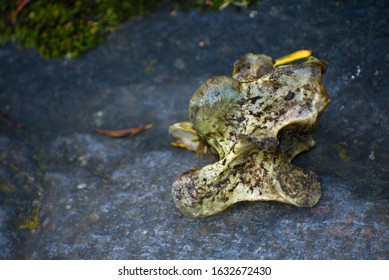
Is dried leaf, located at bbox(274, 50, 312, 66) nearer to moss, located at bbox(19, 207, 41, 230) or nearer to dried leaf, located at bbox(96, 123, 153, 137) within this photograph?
dried leaf, located at bbox(96, 123, 153, 137)

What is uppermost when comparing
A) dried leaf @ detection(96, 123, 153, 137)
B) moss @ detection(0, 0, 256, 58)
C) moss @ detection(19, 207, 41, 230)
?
moss @ detection(0, 0, 256, 58)

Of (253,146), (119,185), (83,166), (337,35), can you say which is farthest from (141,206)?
(337,35)

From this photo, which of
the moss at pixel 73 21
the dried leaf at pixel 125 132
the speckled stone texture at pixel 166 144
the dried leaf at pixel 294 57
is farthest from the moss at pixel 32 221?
the dried leaf at pixel 294 57

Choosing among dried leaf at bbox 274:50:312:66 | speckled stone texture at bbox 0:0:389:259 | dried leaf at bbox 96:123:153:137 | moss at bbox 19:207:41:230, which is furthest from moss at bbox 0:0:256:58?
moss at bbox 19:207:41:230

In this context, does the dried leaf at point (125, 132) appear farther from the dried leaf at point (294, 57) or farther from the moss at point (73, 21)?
the dried leaf at point (294, 57)

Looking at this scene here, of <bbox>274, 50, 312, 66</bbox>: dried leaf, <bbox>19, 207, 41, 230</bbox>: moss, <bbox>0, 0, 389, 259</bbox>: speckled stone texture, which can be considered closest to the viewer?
<bbox>0, 0, 389, 259</bbox>: speckled stone texture

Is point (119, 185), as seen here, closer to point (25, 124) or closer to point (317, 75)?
point (25, 124)
